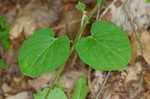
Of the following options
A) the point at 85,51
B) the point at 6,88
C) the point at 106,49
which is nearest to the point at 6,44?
the point at 6,88

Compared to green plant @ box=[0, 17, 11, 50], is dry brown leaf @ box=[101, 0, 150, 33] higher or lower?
higher

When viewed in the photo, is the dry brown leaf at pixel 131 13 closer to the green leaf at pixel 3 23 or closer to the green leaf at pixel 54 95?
the green leaf at pixel 54 95

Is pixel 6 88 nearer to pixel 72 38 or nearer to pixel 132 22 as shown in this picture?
pixel 72 38

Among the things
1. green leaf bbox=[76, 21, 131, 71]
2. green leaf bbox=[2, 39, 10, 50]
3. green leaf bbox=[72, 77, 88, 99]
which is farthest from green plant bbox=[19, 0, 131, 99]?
green leaf bbox=[2, 39, 10, 50]

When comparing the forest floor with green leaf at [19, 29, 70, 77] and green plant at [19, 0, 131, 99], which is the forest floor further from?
green leaf at [19, 29, 70, 77]

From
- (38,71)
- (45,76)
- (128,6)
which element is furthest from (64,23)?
(38,71)

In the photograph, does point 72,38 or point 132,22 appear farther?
point 72,38
